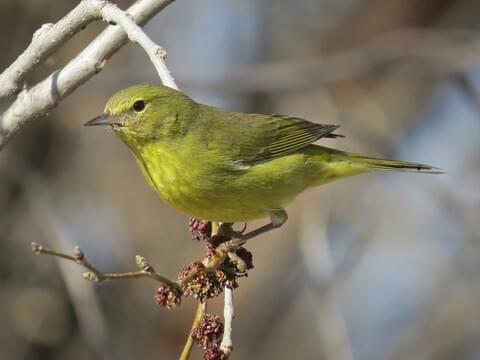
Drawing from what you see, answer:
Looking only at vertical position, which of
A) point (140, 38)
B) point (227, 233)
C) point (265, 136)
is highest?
point (265, 136)

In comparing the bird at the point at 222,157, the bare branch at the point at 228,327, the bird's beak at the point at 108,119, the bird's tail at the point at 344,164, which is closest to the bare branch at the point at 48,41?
the bird at the point at 222,157

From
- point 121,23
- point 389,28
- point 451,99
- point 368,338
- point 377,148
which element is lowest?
point 121,23

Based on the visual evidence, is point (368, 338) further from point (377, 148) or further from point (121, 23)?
point (121, 23)

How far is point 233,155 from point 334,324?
1725mm

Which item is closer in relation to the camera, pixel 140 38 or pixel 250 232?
pixel 140 38

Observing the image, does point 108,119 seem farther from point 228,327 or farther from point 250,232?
point 228,327

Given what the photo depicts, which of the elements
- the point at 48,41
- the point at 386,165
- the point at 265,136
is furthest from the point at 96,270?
the point at 386,165

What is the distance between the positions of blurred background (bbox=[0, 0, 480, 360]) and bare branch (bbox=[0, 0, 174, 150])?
2.61 m

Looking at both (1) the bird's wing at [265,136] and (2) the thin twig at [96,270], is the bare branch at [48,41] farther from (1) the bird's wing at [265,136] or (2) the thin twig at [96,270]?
(1) the bird's wing at [265,136]

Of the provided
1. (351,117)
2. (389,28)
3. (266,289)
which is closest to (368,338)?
(266,289)

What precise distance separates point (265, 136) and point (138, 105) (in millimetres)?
1026

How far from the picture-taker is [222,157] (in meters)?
4.78

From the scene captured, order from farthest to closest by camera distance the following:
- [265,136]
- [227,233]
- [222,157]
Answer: [265,136]
[222,157]
[227,233]

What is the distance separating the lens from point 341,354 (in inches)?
223
